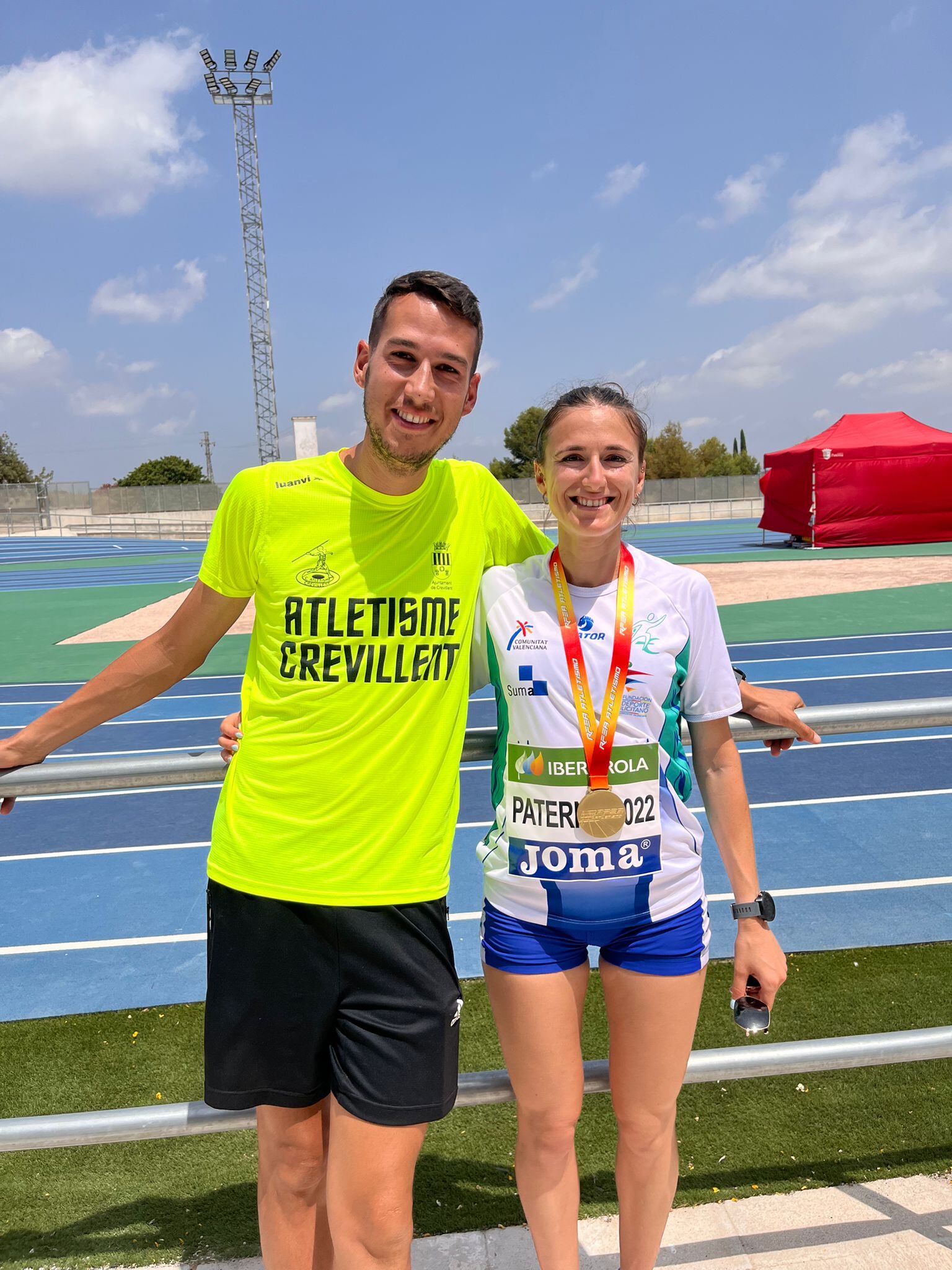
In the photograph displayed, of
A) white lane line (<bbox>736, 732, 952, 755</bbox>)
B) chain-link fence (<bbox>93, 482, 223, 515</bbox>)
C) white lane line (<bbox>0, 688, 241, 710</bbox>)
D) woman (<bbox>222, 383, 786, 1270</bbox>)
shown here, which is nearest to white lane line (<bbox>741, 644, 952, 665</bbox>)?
white lane line (<bbox>736, 732, 952, 755</bbox>)

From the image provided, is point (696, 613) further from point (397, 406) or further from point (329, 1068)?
point (329, 1068)

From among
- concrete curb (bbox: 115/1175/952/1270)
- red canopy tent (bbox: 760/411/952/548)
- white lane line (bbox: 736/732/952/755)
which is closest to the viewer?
concrete curb (bbox: 115/1175/952/1270)

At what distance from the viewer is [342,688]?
182 cm

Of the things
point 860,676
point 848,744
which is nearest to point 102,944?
point 848,744

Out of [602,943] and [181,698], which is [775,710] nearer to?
[602,943]

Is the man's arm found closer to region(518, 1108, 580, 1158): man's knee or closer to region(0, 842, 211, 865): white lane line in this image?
region(518, 1108, 580, 1158): man's knee

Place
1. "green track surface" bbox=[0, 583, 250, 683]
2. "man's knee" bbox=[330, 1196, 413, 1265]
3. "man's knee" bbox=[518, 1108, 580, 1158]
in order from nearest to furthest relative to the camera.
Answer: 1. "man's knee" bbox=[330, 1196, 413, 1265]
2. "man's knee" bbox=[518, 1108, 580, 1158]
3. "green track surface" bbox=[0, 583, 250, 683]

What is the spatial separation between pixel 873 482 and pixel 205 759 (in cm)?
2632

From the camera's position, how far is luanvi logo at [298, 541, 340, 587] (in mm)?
1861

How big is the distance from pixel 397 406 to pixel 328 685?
1.82 feet

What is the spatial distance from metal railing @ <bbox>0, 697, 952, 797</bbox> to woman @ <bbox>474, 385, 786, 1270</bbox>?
0.08 m

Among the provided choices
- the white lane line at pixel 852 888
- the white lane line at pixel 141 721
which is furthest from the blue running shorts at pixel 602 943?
the white lane line at pixel 141 721

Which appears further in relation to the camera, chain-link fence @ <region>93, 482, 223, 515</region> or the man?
chain-link fence @ <region>93, 482, 223, 515</region>

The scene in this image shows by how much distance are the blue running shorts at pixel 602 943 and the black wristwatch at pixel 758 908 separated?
127 mm
